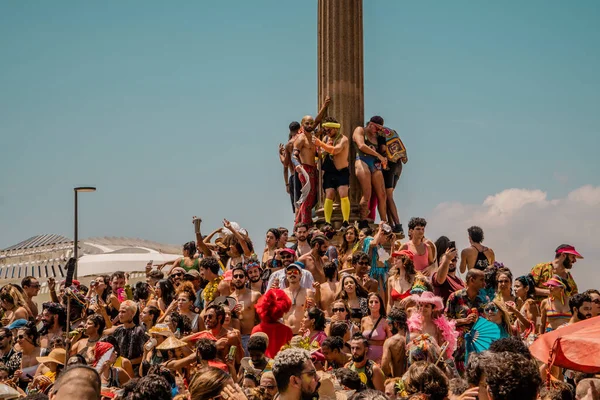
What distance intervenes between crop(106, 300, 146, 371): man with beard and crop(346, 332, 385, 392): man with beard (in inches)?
134

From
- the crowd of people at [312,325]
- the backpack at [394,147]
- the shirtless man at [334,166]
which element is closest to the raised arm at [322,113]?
the shirtless man at [334,166]

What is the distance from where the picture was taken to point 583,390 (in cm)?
697

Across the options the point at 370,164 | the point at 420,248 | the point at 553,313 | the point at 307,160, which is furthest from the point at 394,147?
the point at 553,313

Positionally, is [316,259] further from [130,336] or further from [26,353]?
[26,353]

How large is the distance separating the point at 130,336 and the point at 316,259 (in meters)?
3.32

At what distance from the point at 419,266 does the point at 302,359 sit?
6950 millimetres

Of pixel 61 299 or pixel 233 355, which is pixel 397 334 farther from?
pixel 61 299

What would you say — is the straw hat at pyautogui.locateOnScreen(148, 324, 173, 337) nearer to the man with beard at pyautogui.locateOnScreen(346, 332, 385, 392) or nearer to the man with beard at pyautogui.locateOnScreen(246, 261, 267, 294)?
the man with beard at pyautogui.locateOnScreen(346, 332, 385, 392)

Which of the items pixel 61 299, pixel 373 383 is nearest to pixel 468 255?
pixel 373 383

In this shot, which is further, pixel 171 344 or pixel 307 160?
pixel 307 160

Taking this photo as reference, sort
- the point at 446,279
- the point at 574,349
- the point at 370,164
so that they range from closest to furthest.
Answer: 1. the point at 574,349
2. the point at 446,279
3. the point at 370,164

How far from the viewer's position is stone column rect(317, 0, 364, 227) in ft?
65.1

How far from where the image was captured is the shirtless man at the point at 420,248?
42.3 feet

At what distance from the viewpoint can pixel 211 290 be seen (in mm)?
13203
